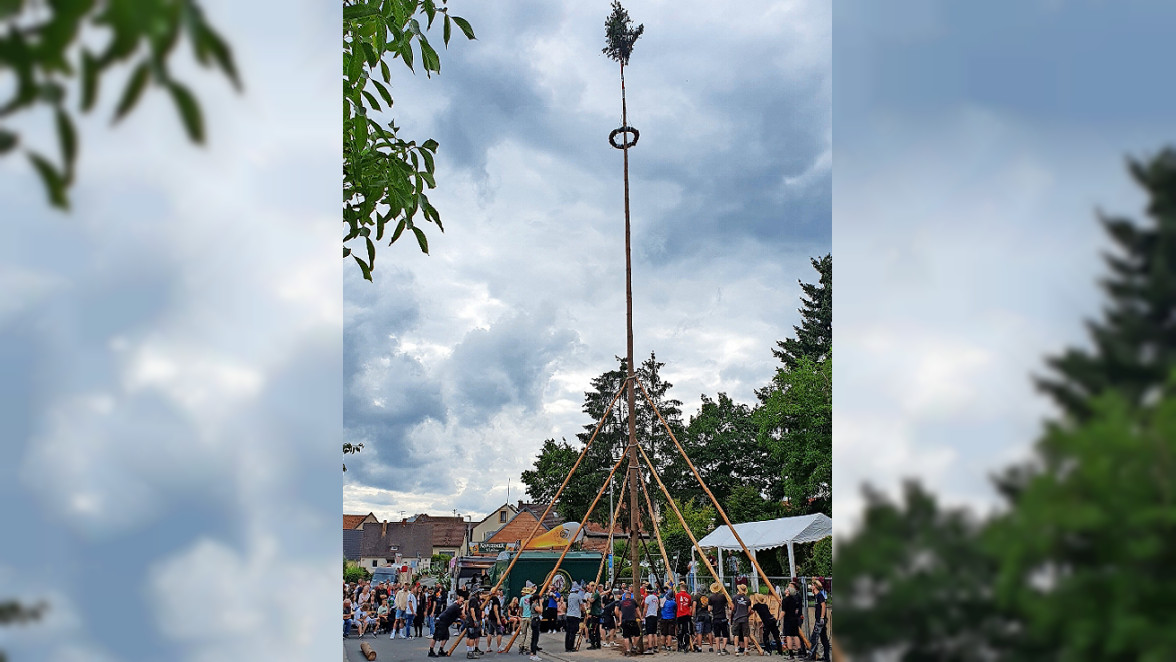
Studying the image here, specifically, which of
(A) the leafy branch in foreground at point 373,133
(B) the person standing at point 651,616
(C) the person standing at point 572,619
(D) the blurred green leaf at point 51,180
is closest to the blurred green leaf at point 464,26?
(A) the leafy branch in foreground at point 373,133

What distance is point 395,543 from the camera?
49.5 m

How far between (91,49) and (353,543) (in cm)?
5016

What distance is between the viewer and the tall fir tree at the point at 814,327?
998 inches

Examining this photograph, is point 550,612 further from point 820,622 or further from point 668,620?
point 820,622

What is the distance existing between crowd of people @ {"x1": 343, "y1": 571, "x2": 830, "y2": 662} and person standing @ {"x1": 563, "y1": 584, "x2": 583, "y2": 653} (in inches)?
0.5

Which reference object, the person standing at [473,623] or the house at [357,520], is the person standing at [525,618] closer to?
the person standing at [473,623]

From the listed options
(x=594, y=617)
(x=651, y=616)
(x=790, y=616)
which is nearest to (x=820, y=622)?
(x=790, y=616)

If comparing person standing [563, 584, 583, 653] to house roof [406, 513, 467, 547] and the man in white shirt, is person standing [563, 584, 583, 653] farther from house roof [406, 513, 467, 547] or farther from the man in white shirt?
house roof [406, 513, 467, 547]

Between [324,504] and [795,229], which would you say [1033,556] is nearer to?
[324,504]

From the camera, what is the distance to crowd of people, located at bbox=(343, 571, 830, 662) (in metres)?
9.62

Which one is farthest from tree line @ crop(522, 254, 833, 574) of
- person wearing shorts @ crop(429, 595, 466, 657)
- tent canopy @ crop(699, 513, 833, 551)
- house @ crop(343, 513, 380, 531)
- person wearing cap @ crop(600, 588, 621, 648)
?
house @ crop(343, 513, 380, 531)

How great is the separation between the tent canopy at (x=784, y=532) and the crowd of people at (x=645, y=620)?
102 cm

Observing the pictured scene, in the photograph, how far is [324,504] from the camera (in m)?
1.42

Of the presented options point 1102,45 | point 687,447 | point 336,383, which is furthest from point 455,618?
point 687,447
